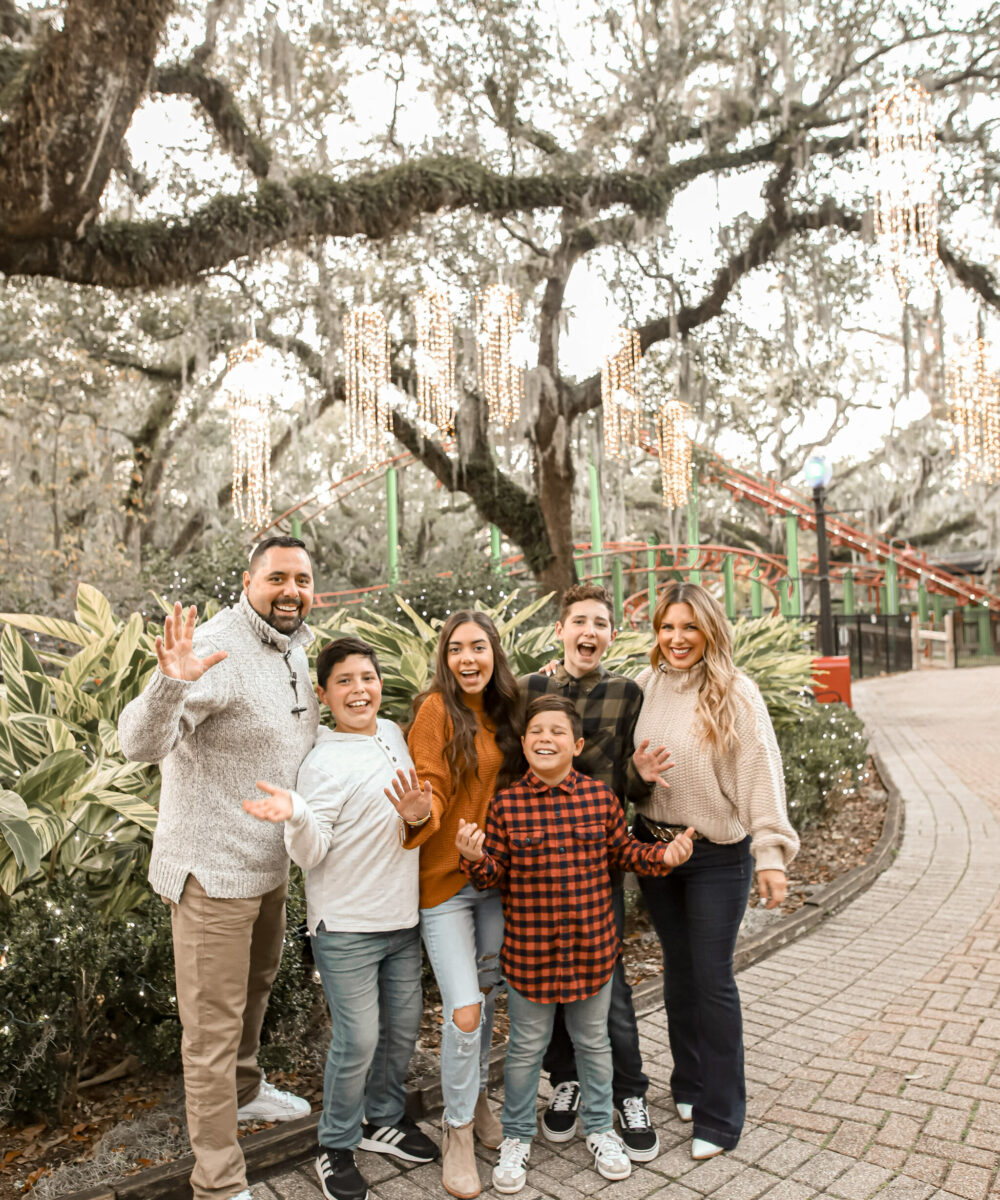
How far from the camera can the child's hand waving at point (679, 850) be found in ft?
9.16

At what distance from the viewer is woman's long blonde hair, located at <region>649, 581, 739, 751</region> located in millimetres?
2945

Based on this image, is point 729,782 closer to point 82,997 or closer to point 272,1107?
point 272,1107

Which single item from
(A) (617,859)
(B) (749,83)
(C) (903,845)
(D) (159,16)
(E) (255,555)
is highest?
(B) (749,83)

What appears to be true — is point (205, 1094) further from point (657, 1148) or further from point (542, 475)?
point (542, 475)

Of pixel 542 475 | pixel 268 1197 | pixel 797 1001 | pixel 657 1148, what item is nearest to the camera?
pixel 268 1197

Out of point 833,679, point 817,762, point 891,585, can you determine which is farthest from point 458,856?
point 891,585

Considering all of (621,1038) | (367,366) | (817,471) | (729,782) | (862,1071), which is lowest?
(862,1071)

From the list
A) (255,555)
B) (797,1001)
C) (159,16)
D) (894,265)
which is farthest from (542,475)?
(255,555)

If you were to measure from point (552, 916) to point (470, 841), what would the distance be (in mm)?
360

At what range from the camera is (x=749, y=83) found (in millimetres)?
12898

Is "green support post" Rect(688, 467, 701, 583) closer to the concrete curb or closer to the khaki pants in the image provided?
the concrete curb

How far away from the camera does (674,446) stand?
1628 cm

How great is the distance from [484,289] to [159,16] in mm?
7149

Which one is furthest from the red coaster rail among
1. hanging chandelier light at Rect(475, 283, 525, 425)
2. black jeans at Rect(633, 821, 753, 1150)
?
black jeans at Rect(633, 821, 753, 1150)
